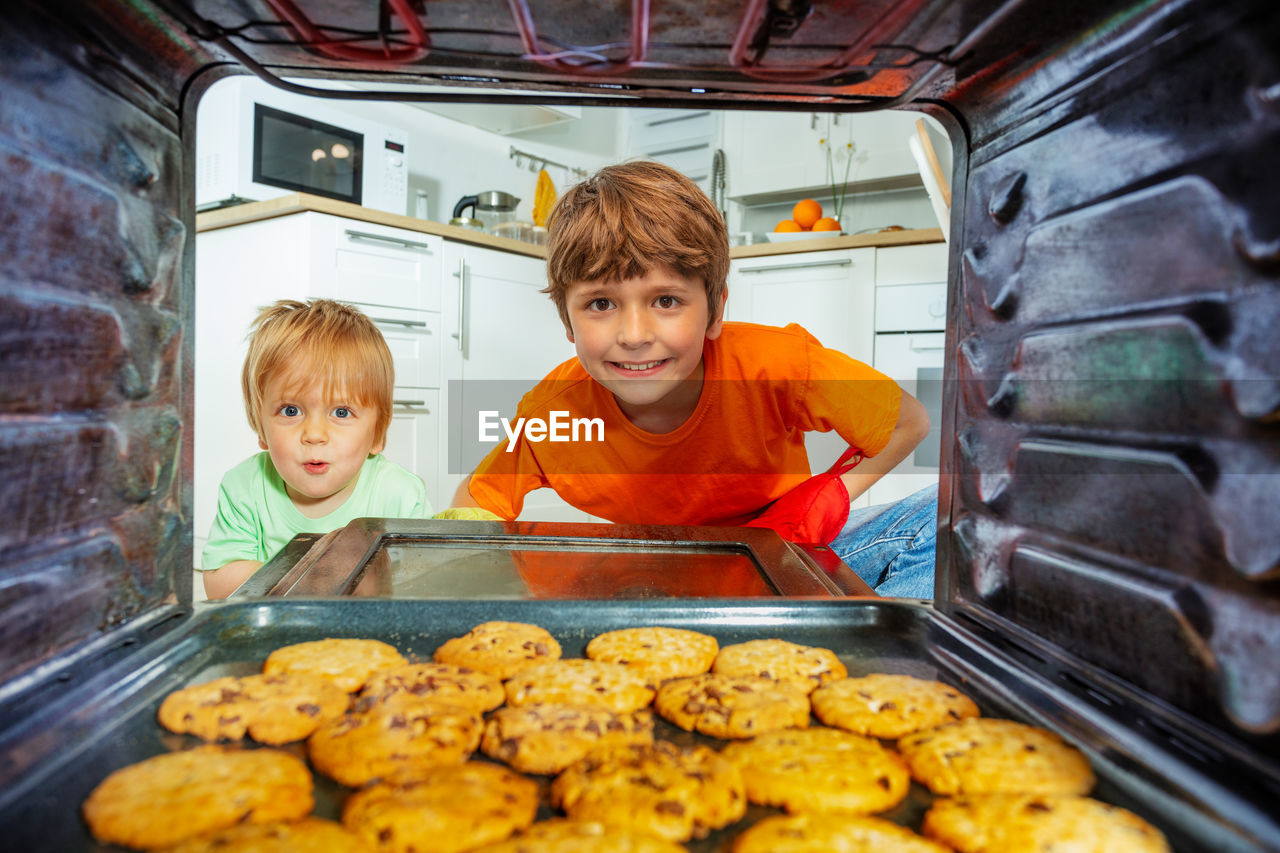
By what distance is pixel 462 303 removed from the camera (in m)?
3.36

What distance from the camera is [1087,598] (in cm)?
57

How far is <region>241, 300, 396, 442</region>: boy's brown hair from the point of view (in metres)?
1.50

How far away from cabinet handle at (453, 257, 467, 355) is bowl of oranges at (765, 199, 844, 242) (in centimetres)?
150

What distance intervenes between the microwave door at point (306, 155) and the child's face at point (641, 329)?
6.98ft

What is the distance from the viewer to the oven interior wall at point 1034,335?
44 centimetres

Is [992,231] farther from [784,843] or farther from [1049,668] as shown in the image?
[784,843]

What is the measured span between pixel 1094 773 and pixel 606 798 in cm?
31

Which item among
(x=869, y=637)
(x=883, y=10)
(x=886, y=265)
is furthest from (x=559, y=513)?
(x=883, y=10)

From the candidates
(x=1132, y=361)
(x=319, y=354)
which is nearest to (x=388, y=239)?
(x=319, y=354)

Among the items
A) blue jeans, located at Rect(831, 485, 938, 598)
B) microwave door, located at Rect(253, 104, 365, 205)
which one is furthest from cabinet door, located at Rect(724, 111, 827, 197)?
blue jeans, located at Rect(831, 485, 938, 598)

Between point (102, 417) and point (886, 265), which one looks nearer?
point (102, 417)

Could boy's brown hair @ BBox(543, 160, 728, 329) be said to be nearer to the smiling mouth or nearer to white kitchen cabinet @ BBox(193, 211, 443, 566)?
the smiling mouth

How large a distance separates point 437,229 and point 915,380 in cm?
211

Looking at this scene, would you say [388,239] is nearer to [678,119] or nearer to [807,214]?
[807,214]
